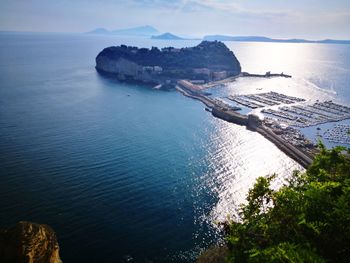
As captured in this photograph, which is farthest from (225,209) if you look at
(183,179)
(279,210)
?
(279,210)

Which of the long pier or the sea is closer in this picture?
the sea

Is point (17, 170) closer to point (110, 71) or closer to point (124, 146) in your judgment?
point (124, 146)

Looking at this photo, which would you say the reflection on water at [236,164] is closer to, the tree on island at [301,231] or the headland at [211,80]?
the headland at [211,80]

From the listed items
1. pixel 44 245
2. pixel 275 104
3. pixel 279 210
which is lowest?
pixel 275 104

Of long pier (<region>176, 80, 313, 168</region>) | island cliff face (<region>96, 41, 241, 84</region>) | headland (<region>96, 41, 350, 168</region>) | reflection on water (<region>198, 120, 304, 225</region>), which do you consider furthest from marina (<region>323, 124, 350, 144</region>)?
island cliff face (<region>96, 41, 241, 84</region>)

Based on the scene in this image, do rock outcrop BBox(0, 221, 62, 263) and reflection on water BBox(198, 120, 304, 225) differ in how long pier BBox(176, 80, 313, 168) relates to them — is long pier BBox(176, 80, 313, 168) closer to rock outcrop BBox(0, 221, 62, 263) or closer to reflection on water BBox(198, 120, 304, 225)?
reflection on water BBox(198, 120, 304, 225)

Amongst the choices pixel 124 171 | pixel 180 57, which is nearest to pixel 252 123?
pixel 124 171

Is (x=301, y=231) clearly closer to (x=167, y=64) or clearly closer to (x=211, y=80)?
(x=211, y=80)
